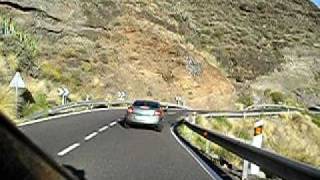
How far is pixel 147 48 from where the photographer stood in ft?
237

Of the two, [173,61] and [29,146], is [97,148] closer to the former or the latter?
[29,146]

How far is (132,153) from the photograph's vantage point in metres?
16.0

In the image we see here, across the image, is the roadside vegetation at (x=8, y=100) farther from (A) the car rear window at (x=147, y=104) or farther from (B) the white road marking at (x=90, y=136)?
(B) the white road marking at (x=90, y=136)

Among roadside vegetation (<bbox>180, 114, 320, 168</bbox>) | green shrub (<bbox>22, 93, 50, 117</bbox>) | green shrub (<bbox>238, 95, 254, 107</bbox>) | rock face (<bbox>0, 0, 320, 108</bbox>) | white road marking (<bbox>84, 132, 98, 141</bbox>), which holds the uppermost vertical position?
rock face (<bbox>0, 0, 320, 108</bbox>)

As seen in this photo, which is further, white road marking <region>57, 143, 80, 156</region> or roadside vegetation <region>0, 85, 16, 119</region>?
roadside vegetation <region>0, 85, 16, 119</region>

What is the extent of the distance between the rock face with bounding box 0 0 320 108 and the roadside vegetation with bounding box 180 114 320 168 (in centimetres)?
1574

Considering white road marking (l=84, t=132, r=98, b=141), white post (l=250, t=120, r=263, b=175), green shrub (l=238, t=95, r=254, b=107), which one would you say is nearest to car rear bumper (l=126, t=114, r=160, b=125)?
white road marking (l=84, t=132, r=98, b=141)

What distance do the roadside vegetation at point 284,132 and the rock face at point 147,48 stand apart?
1574 centimetres

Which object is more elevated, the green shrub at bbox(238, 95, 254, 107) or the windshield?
the windshield

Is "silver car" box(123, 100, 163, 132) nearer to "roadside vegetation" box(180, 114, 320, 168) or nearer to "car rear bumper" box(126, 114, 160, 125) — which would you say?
"car rear bumper" box(126, 114, 160, 125)

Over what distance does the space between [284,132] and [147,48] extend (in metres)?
33.3

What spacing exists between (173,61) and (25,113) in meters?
43.8

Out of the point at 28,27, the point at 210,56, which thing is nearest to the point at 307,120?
the point at 28,27

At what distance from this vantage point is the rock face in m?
64.6
